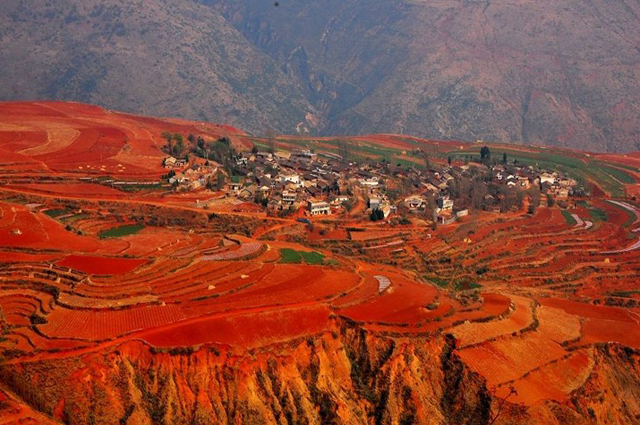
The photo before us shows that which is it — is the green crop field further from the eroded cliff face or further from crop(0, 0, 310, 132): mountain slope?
crop(0, 0, 310, 132): mountain slope

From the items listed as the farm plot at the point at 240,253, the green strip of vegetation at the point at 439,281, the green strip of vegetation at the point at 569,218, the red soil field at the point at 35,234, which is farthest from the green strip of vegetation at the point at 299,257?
the green strip of vegetation at the point at 569,218

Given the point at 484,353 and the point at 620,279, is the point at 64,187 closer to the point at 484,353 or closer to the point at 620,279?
the point at 484,353

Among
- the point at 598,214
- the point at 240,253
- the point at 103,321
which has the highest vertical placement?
the point at 103,321

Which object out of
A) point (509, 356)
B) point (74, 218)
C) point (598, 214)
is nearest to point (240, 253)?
point (74, 218)

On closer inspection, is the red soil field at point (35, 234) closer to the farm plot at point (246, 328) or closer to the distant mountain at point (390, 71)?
the farm plot at point (246, 328)

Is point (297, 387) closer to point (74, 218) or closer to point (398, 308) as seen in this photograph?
point (398, 308)
